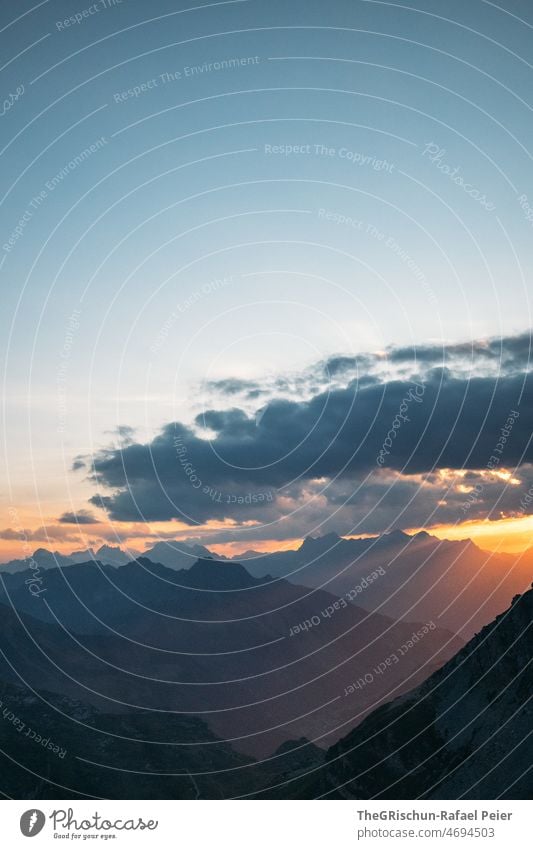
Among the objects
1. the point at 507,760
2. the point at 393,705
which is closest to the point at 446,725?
the point at 507,760
